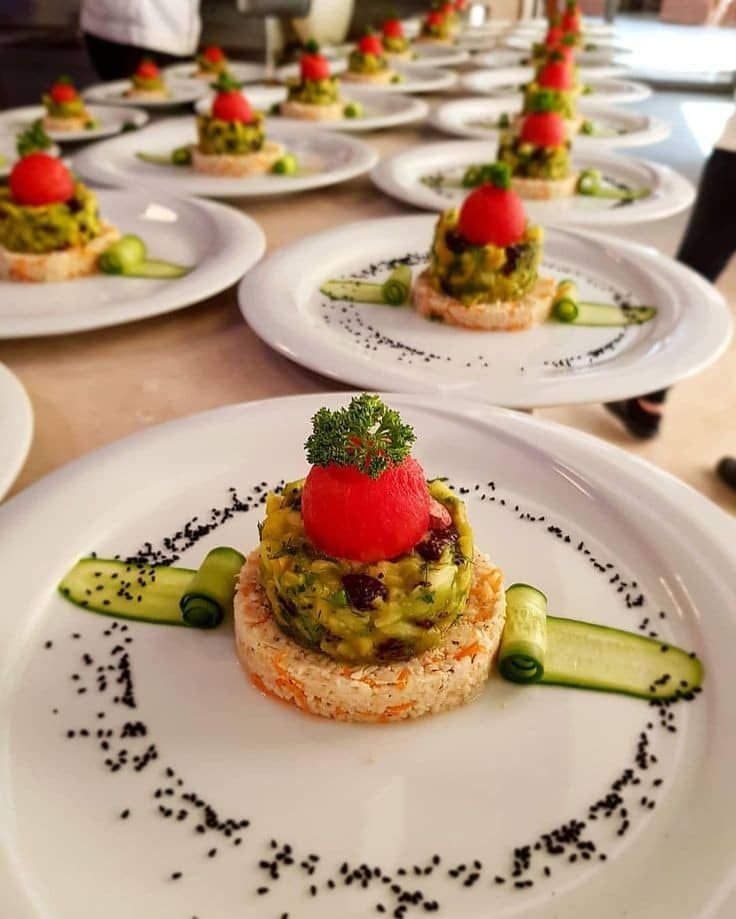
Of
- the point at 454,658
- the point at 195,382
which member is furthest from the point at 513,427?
the point at 195,382

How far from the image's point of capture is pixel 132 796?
3.21 feet

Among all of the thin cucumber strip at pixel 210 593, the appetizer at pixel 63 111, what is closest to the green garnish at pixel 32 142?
the thin cucumber strip at pixel 210 593

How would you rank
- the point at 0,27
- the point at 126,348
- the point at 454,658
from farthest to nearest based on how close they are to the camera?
the point at 0,27, the point at 126,348, the point at 454,658

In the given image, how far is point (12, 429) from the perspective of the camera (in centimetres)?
139

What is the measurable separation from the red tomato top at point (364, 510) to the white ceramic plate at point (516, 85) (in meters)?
4.36

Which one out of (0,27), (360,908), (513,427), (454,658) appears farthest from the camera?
(0,27)

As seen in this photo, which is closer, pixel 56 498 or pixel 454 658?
pixel 454 658

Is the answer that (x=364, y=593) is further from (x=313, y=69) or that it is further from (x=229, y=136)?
(x=313, y=69)

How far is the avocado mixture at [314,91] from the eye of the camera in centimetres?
401

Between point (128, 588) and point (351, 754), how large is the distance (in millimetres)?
435

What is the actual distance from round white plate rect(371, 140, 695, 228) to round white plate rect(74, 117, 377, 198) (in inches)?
7.1

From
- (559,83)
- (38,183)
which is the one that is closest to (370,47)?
(559,83)

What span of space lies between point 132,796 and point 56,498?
20.7 inches

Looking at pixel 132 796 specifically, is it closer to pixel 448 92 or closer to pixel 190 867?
pixel 190 867
